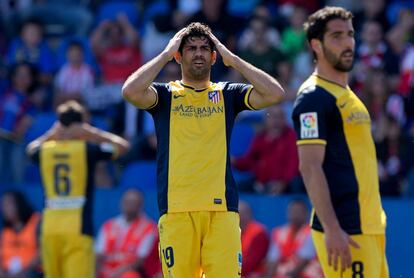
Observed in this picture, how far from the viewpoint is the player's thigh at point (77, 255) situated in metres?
12.3

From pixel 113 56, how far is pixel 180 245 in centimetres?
1000

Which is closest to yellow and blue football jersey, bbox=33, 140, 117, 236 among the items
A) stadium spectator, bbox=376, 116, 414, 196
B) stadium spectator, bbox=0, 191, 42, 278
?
stadium spectator, bbox=0, 191, 42, 278

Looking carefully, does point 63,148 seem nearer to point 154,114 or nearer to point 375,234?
point 154,114

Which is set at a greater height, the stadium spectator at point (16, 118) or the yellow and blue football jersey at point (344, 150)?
the stadium spectator at point (16, 118)

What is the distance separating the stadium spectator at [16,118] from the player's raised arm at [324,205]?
925 centimetres

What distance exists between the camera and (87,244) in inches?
487

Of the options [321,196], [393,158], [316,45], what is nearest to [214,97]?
[316,45]

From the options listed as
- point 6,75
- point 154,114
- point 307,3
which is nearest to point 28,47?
point 6,75

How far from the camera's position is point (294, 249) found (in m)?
12.7

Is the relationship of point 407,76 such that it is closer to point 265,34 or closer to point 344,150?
point 265,34

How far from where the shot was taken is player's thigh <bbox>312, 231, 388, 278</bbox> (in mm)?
7355

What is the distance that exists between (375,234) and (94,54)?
35.6ft

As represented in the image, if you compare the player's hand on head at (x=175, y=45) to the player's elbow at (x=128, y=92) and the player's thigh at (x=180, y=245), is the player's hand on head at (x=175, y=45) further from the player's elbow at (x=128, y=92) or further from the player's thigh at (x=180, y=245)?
the player's thigh at (x=180, y=245)

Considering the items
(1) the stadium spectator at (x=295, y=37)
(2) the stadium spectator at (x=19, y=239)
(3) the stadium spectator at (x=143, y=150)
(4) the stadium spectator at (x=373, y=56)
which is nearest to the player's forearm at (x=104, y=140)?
(2) the stadium spectator at (x=19, y=239)
